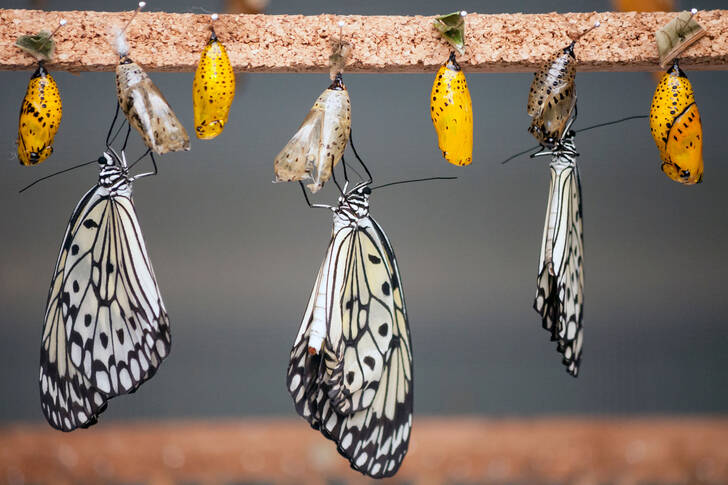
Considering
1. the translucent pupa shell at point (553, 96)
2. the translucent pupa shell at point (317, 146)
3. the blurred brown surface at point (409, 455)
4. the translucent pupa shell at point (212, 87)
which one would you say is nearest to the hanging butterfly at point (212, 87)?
the translucent pupa shell at point (212, 87)

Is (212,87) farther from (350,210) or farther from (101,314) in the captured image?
(101,314)

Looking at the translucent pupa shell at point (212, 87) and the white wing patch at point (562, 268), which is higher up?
the translucent pupa shell at point (212, 87)

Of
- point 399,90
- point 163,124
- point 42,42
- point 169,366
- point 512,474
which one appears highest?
point 399,90

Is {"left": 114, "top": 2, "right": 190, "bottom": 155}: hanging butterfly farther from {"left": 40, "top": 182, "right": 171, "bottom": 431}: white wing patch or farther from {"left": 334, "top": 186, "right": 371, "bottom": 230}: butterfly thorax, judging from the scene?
{"left": 334, "top": 186, "right": 371, "bottom": 230}: butterfly thorax

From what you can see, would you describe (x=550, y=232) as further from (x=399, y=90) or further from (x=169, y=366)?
(x=169, y=366)

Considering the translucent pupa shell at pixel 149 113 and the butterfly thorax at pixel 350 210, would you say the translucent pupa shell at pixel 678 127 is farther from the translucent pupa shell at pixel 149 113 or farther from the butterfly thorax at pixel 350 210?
the translucent pupa shell at pixel 149 113

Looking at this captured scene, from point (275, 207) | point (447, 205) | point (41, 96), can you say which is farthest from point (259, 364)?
point (41, 96)

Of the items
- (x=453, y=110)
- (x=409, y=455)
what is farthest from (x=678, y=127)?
(x=409, y=455)

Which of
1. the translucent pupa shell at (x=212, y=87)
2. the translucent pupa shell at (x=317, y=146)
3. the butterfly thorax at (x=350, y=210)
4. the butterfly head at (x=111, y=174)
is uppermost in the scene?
the translucent pupa shell at (x=212, y=87)

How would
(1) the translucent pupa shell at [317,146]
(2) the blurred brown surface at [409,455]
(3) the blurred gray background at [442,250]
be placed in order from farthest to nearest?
(3) the blurred gray background at [442,250] → (2) the blurred brown surface at [409,455] → (1) the translucent pupa shell at [317,146]
